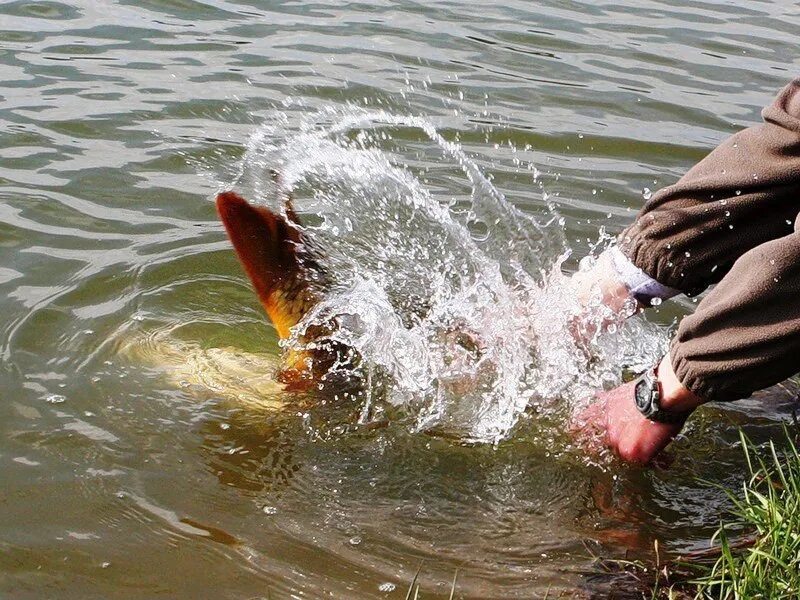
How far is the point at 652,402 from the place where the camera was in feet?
11.1

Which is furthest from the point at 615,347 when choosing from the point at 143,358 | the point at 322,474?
the point at 143,358

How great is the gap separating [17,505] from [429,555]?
4.21 ft

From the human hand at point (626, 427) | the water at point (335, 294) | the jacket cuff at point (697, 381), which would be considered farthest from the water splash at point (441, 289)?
the jacket cuff at point (697, 381)

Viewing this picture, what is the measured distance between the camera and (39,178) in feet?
17.6

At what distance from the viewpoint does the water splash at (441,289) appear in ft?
13.3

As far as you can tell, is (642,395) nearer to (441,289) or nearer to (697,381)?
(697,381)

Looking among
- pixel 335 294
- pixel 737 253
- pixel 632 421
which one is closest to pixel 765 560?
pixel 632 421

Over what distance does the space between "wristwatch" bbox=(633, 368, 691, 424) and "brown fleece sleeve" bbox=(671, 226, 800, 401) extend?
0.15m

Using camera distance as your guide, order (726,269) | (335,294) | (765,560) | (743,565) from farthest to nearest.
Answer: (335,294) → (726,269) → (765,560) → (743,565)

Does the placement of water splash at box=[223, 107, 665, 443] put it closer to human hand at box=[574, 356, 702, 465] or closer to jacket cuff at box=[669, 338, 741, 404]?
human hand at box=[574, 356, 702, 465]

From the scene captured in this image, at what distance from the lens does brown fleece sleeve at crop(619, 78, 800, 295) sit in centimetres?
349

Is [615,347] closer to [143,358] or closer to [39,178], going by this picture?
[143,358]

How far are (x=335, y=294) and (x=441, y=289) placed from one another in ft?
2.12

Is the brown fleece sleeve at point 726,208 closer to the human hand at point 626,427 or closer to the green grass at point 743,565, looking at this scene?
the human hand at point 626,427
